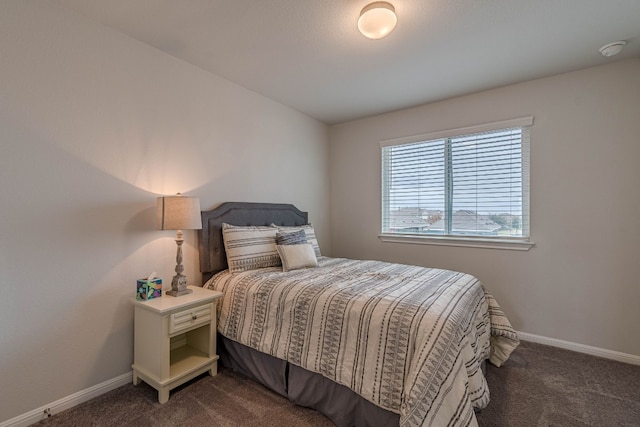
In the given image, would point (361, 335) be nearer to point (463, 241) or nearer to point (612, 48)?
point (463, 241)

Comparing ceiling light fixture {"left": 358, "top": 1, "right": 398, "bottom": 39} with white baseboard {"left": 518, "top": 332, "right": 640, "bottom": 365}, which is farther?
white baseboard {"left": 518, "top": 332, "right": 640, "bottom": 365}

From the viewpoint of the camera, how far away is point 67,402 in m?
1.79

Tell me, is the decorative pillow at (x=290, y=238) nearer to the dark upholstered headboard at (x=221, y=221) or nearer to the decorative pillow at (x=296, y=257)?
the decorative pillow at (x=296, y=257)

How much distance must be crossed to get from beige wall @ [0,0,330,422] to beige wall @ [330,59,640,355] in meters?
2.87

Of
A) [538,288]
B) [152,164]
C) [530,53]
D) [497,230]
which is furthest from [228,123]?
[538,288]

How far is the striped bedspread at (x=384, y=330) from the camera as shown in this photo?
53.4 inches

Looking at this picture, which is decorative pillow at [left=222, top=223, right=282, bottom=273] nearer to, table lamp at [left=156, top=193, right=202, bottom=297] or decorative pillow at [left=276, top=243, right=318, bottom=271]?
decorative pillow at [left=276, top=243, right=318, bottom=271]

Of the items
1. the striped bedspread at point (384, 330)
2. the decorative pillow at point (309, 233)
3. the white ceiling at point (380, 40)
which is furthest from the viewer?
the decorative pillow at point (309, 233)

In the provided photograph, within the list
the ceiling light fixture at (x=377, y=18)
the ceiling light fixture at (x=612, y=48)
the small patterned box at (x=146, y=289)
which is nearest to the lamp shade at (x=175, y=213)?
the small patterned box at (x=146, y=289)

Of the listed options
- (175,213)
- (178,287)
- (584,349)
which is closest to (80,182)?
(175,213)

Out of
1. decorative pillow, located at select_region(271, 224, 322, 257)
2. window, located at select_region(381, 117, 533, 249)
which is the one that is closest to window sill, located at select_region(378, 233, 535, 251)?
window, located at select_region(381, 117, 533, 249)

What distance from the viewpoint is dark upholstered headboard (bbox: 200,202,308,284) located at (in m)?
2.55

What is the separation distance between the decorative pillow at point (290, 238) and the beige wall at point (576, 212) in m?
1.72

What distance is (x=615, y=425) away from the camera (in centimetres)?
167
